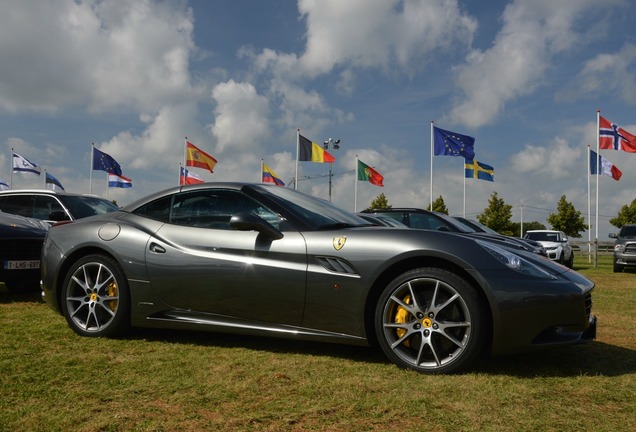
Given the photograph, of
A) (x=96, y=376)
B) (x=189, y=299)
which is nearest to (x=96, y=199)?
(x=189, y=299)

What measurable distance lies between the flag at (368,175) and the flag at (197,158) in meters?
7.49

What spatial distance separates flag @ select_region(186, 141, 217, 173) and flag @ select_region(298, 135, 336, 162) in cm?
448

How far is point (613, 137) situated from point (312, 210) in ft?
77.9

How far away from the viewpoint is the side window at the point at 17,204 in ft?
30.1

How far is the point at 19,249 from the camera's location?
677cm

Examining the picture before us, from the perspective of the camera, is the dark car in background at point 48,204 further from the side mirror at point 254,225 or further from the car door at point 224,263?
the side mirror at point 254,225

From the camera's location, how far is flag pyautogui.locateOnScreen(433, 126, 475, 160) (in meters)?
25.5

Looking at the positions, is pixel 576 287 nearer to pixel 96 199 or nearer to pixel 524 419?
pixel 524 419

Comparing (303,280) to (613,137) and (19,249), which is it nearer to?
(19,249)

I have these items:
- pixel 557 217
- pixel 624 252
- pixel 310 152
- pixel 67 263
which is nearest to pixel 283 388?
pixel 67 263

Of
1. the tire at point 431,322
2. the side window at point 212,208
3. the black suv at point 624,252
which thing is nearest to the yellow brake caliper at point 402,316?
the tire at point 431,322

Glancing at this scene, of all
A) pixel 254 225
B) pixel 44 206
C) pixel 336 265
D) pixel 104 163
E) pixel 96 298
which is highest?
pixel 104 163

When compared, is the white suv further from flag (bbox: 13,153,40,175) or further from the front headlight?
flag (bbox: 13,153,40,175)

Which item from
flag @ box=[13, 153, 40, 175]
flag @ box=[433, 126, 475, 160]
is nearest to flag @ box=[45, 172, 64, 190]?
flag @ box=[13, 153, 40, 175]
